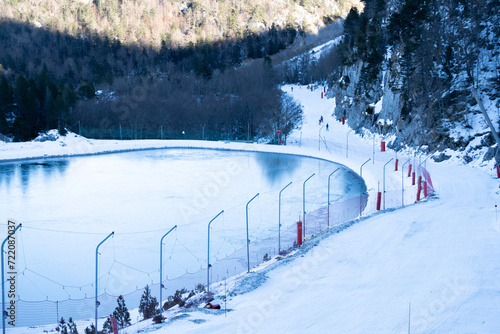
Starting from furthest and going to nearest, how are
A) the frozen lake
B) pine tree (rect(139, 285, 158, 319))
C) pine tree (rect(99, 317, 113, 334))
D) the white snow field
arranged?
the frozen lake
pine tree (rect(139, 285, 158, 319))
pine tree (rect(99, 317, 113, 334))
the white snow field

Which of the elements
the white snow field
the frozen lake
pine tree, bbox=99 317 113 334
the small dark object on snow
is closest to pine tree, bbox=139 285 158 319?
the white snow field

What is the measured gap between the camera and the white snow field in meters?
8.45

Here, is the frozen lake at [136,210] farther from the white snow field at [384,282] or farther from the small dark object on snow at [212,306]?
A: the small dark object on snow at [212,306]

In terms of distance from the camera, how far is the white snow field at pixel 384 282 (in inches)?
333

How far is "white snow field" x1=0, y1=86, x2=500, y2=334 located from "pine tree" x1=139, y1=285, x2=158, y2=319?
27 centimetres

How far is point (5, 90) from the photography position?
48469 millimetres

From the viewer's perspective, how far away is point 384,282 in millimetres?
10273

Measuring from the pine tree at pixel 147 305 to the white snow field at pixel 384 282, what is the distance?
10.8 inches

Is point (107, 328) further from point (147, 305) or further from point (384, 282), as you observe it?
point (384, 282)

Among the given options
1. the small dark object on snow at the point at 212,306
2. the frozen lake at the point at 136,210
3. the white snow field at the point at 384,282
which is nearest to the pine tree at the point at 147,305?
the white snow field at the point at 384,282

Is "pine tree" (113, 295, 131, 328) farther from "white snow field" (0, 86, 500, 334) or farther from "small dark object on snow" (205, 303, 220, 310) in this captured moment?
"small dark object on snow" (205, 303, 220, 310)

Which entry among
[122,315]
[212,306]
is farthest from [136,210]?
[212,306]

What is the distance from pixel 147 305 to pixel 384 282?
5.49 meters

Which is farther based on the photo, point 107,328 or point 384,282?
point 384,282
